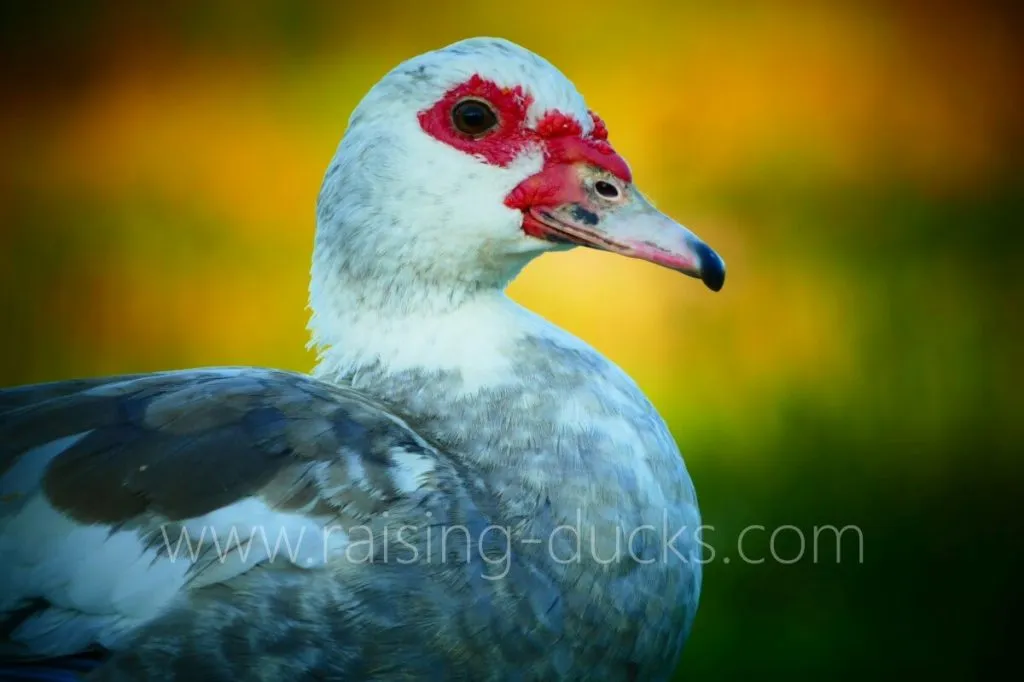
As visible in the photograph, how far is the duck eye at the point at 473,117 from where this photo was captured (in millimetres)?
1186

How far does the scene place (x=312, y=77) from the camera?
2.43 metres

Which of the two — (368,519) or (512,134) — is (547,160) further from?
(368,519)

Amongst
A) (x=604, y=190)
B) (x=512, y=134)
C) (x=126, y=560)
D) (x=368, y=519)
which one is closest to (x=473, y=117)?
(x=512, y=134)

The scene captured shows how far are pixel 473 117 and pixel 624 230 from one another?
7.7 inches

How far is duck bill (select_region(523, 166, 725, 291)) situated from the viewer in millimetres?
1123

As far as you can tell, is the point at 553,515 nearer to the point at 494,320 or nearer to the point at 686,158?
the point at 494,320

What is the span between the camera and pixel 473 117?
1.18m

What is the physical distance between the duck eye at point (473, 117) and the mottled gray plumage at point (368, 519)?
0.03 metres

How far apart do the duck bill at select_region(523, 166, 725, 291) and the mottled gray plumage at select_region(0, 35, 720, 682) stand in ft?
0.24

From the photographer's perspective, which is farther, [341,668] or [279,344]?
[279,344]

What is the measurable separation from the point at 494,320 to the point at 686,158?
52.0 inches

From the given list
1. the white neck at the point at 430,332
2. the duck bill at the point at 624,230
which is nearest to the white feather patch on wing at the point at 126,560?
the white neck at the point at 430,332

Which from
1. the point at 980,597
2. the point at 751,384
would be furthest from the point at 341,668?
the point at 751,384

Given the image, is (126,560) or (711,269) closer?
(126,560)
